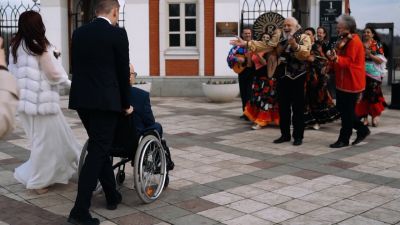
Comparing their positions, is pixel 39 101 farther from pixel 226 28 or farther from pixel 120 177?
pixel 226 28

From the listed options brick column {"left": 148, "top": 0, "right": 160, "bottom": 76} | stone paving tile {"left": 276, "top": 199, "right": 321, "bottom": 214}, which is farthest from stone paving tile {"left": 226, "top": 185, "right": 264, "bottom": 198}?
brick column {"left": 148, "top": 0, "right": 160, "bottom": 76}

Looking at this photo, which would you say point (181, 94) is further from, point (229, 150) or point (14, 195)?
point (14, 195)

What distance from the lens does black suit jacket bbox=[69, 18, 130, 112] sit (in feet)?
14.4

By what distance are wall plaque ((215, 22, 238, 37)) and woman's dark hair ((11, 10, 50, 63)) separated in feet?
33.0

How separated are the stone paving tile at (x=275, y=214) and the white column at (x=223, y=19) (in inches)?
413

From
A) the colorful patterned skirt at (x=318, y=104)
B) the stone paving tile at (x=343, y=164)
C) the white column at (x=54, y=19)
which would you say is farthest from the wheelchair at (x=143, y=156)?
the white column at (x=54, y=19)

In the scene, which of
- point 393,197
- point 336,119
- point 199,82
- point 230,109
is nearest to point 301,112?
point 336,119

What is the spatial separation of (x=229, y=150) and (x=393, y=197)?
277cm

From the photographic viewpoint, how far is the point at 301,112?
25.8 ft

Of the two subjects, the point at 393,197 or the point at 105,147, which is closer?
the point at 105,147

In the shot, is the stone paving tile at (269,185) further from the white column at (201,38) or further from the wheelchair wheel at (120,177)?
the white column at (201,38)

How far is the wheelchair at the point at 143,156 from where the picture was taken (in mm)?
4809

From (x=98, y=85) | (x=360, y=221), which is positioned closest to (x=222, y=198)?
(x=360, y=221)

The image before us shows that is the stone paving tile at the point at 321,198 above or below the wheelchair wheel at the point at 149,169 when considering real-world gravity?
below
